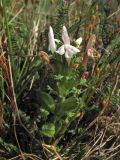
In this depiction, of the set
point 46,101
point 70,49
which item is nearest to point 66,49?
point 70,49

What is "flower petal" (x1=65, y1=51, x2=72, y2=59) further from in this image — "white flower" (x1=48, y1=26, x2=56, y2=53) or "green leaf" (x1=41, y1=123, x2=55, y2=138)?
"green leaf" (x1=41, y1=123, x2=55, y2=138)

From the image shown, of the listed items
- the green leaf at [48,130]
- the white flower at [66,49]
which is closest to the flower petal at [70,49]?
the white flower at [66,49]

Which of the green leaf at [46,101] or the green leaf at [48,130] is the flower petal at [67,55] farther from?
the green leaf at [48,130]

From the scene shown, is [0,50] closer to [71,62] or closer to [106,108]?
[71,62]

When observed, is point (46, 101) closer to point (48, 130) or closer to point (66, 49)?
point (48, 130)

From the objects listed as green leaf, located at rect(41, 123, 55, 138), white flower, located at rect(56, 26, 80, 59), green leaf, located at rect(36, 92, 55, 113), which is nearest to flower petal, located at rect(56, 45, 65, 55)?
white flower, located at rect(56, 26, 80, 59)

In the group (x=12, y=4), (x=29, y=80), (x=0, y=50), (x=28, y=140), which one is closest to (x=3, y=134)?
(x=28, y=140)
